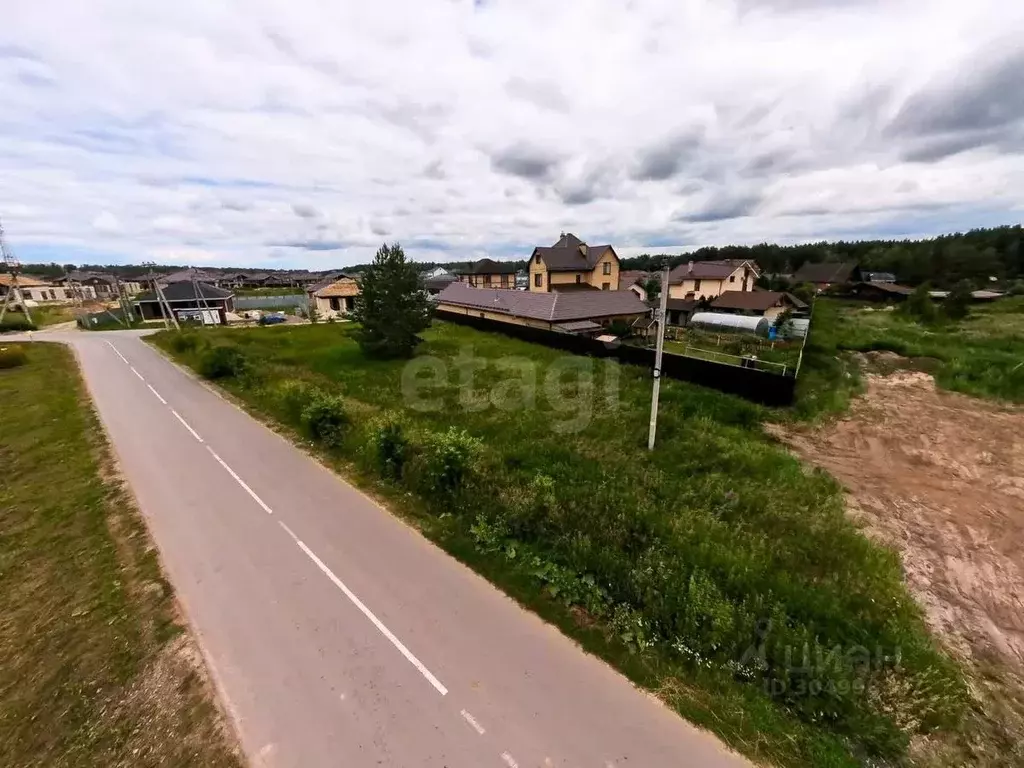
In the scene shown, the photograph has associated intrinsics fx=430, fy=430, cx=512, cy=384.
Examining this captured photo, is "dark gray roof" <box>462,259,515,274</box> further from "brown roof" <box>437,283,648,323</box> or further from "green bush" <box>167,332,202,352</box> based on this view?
"green bush" <box>167,332,202,352</box>

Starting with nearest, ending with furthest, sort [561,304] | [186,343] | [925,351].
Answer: [925,351], [186,343], [561,304]

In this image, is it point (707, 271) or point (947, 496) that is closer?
point (947, 496)

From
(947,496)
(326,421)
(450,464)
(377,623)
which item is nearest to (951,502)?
(947,496)

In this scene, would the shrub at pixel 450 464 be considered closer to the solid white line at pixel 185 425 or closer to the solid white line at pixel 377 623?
the solid white line at pixel 377 623

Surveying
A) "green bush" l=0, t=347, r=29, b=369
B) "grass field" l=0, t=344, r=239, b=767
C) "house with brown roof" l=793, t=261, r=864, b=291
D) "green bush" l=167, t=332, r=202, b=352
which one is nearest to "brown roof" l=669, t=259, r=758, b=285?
"house with brown roof" l=793, t=261, r=864, b=291

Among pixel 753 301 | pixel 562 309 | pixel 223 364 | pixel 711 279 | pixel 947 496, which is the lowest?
pixel 947 496

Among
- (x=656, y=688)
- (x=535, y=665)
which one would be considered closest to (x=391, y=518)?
(x=535, y=665)

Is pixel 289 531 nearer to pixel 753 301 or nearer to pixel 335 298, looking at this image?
pixel 753 301

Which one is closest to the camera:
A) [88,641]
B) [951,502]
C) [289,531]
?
[88,641]
